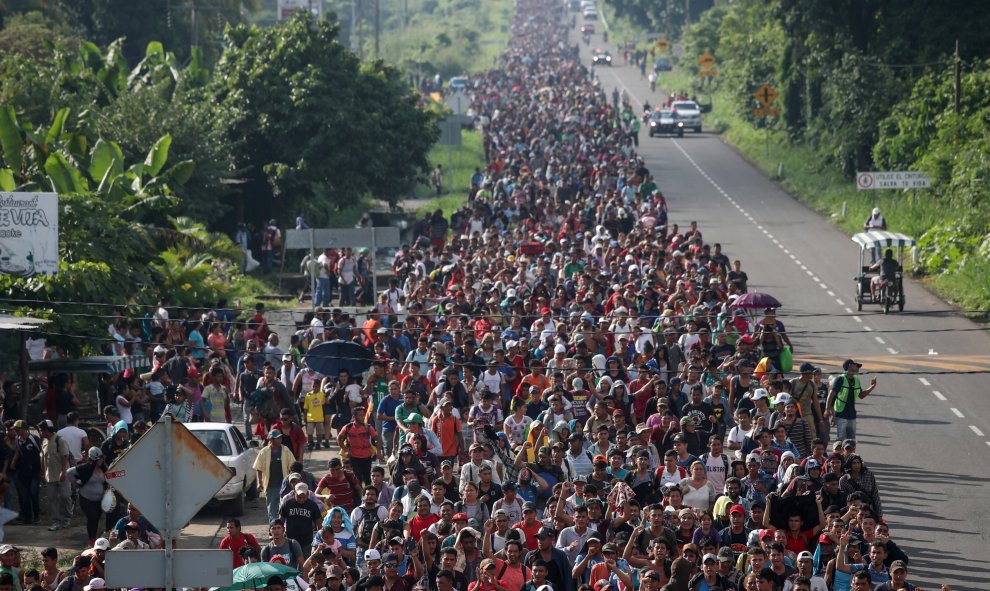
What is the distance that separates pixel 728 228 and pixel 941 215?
6709 millimetres

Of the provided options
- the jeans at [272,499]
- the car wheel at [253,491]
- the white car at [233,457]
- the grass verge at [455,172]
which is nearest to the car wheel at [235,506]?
the white car at [233,457]

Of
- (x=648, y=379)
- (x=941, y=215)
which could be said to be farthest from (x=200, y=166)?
(x=648, y=379)

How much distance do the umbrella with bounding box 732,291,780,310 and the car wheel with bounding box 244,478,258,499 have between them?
8665mm

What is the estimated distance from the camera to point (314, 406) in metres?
23.0

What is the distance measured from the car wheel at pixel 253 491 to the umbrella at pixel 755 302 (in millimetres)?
8665

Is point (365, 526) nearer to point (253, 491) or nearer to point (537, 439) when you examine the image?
point (537, 439)

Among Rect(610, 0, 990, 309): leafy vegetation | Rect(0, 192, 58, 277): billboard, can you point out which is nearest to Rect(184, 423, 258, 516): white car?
Rect(0, 192, 58, 277): billboard

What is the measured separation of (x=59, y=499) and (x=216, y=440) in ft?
6.54

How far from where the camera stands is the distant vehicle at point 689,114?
73.1 m

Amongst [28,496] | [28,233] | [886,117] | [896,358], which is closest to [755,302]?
[896,358]

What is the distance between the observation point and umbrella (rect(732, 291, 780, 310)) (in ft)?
84.6

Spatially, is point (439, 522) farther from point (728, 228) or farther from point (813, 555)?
point (728, 228)

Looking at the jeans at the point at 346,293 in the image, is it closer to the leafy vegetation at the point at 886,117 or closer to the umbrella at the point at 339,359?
the umbrella at the point at 339,359

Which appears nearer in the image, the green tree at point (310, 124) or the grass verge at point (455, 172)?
the green tree at point (310, 124)
